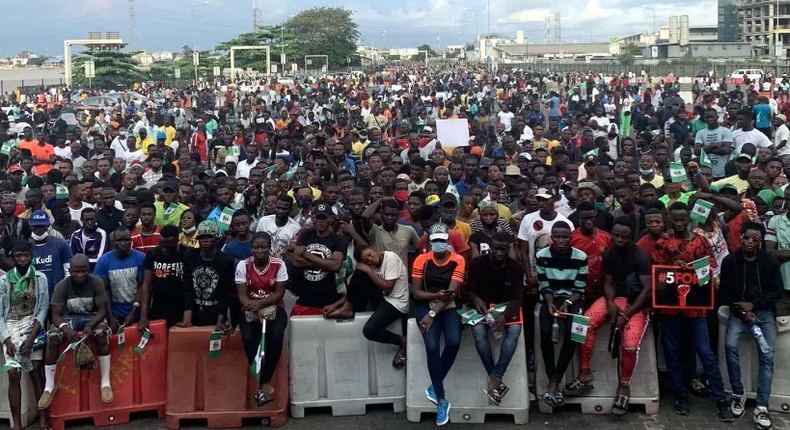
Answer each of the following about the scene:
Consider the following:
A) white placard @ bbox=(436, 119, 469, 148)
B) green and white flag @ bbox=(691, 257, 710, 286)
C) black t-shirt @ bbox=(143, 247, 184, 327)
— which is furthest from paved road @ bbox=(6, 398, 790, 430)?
white placard @ bbox=(436, 119, 469, 148)

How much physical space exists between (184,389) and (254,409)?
0.65m

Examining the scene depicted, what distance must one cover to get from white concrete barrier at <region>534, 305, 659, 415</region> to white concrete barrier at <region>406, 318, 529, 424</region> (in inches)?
10.8

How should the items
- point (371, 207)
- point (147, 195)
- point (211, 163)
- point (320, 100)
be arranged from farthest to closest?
point (320, 100), point (211, 163), point (147, 195), point (371, 207)

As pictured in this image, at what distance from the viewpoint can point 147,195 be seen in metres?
10.4

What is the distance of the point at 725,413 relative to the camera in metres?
7.43

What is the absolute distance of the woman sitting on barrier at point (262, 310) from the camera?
7465 millimetres

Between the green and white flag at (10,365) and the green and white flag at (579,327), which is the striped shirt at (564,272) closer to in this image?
the green and white flag at (579,327)

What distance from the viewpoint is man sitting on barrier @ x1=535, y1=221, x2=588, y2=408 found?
7508mm

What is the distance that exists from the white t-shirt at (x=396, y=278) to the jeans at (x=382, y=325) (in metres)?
0.06

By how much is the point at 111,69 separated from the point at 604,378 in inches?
2400

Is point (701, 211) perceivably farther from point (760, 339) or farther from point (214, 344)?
point (214, 344)

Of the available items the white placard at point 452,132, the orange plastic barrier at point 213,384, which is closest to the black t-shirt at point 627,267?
the orange plastic barrier at point 213,384

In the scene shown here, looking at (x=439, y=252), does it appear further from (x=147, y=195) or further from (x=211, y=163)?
(x=211, y=163)

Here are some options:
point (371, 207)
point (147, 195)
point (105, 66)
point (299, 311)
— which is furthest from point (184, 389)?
point (105, 66)
